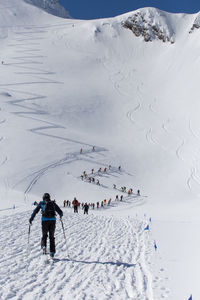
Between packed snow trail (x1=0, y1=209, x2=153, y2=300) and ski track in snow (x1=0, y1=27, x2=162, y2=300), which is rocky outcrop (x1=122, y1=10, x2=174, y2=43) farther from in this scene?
packed snow trail (x1=0, y1=209, x2=153, y2=300)

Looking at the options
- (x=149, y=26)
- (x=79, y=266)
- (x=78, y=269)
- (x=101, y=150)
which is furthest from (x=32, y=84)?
(x=149, y=26)

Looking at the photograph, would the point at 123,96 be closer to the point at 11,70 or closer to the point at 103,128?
the point at 103,128

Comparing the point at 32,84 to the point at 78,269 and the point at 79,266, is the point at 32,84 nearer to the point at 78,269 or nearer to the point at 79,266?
the point at 79,266

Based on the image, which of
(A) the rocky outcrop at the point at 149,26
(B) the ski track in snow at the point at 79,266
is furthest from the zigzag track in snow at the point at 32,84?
(A) the rocky outcrop at the point at 149,26

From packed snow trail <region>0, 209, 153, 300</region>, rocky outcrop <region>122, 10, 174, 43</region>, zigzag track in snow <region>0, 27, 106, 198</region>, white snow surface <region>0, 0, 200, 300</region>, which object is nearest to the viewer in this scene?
packed snow trail <region>0, 209, 153, 300</region>

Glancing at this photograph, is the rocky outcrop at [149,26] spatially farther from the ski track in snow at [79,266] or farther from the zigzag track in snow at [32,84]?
the ski track in snow at [79,266]

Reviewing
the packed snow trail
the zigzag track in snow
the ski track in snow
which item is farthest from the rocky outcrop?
the packed snow trail

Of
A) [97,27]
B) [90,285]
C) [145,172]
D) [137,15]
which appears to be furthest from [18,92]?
[137,15]
